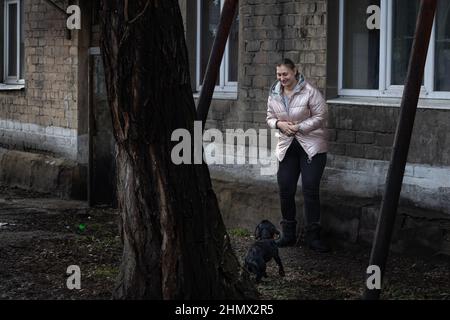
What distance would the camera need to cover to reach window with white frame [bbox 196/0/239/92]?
10375 millimetres

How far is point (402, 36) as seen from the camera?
27.6 feet

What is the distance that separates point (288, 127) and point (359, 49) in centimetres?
118

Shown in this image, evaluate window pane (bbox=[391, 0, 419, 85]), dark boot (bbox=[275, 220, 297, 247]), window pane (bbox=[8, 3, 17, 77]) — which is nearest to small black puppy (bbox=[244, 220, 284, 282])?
dark boot (bbox=[275, 220, 297, 247])

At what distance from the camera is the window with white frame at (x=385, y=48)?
803 centimetres

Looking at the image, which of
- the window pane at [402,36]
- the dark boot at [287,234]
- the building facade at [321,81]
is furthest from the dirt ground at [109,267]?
the window pane at [402,36]

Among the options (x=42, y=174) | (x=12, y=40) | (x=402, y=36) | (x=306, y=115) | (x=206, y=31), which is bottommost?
(x=42, y=174)

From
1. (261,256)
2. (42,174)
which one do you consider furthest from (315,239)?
(42,174)

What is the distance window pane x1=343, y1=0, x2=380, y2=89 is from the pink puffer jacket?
0.63 meters

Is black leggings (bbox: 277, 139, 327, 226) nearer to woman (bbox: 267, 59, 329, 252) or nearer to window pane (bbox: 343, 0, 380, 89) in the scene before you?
woman (bbox: 267, 59, 329, 252)

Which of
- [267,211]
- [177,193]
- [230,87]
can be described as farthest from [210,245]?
[230,87]

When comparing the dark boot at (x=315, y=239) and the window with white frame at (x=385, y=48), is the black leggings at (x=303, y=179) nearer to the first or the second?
the dark boot at (x=315, y=239)

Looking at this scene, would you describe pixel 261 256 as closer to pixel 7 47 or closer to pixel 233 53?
pixel 233 53

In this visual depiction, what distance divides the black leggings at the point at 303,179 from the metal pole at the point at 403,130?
232 cm

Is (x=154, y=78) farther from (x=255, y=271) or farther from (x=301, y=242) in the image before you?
(x=301, y=242)
